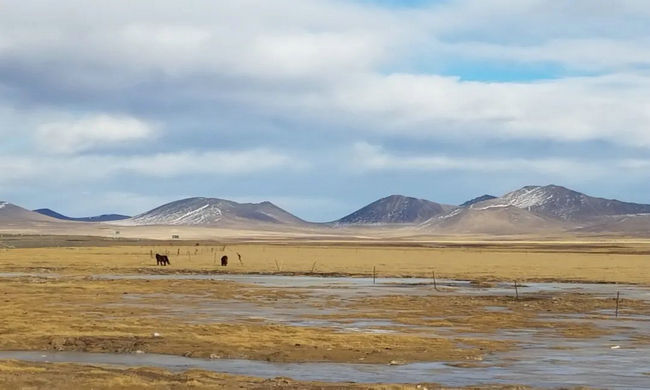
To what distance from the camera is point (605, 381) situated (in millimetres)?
18734

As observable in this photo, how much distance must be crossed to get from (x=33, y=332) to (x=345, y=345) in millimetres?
8369

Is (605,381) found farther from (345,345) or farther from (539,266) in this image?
(539,266)

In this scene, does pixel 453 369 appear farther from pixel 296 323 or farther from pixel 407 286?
pixel 407 286

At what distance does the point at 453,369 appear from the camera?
66.4ft

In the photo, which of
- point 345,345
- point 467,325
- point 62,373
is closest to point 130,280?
point 467,325

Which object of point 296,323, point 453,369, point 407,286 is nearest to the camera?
point 453,369

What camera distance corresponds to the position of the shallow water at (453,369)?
1872 cm

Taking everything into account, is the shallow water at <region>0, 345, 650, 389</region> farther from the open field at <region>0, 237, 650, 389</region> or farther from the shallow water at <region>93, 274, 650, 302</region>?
the shallow water at <region>93, 274, 650, 302</region>

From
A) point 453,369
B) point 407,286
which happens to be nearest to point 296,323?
point 453,369

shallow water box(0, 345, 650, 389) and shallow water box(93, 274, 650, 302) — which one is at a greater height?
shallow water box(93, 274, 650, 302)

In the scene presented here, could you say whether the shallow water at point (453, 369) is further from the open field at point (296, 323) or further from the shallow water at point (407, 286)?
the shallow water at point (407, 286)

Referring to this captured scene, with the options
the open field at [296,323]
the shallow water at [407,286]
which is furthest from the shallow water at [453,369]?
the shallow water at [407,286]

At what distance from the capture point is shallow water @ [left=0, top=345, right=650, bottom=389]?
18.7 metres

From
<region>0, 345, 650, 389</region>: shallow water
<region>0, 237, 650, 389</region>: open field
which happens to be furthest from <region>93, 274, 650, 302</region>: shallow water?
<region>0, 345, 650, 389</region>: shallow water
